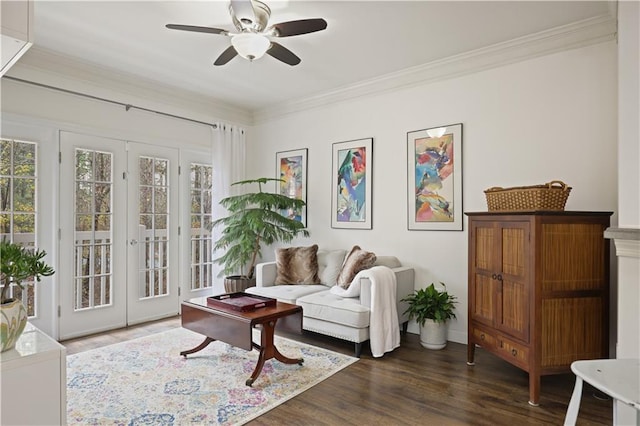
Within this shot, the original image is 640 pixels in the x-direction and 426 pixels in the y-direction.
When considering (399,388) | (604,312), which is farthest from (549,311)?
(399,388)

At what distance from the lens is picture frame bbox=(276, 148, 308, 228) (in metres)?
5.11

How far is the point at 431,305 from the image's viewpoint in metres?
3.65

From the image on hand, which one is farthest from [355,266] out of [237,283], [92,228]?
[92,228]

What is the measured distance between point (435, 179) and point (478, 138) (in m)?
0.56

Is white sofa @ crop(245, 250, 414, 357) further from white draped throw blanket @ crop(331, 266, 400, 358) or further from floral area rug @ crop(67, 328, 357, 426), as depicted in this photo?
floral area rug @ crop(67, 328, 357, 426)

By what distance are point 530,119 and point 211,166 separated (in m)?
3.79

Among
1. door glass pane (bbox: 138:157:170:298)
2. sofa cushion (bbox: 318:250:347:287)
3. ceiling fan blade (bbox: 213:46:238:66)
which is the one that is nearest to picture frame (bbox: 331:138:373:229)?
sofa cushion (bbox: 318:250:347:287)

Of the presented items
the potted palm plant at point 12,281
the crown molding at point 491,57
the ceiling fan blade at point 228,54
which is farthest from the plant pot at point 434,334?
the potted palm plant at point 12,281

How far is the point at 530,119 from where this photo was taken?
345 centimetres

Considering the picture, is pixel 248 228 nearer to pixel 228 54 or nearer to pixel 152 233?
pixel 152 233

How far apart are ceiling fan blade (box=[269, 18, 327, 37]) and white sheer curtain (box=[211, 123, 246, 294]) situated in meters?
2.64

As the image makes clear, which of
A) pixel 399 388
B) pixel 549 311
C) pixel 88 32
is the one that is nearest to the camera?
pixel 549 311

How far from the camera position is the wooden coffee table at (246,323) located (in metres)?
2.79

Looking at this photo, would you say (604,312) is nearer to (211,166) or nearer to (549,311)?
(549,311)
